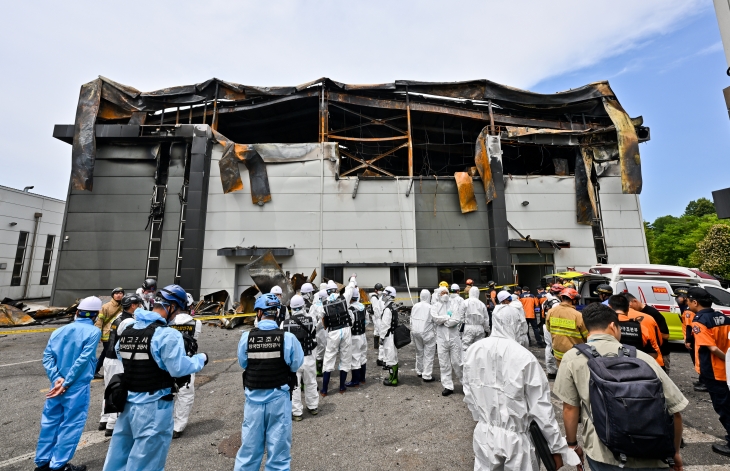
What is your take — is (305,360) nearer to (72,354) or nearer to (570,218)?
(72,354)

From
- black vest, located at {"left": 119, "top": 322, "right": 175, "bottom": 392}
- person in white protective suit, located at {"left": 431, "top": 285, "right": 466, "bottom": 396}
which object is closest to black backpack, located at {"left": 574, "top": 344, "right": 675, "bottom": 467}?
black vest, located at {"left": 119, "top": 322, "right": 175, "bottom": 392}

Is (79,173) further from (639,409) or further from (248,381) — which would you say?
(639,409)

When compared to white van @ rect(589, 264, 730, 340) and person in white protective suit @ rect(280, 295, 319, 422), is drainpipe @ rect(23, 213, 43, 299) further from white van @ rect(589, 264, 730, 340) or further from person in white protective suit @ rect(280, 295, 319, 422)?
white van @ rect(589, 264, 730, 340)

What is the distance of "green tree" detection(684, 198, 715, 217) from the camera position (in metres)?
44.7

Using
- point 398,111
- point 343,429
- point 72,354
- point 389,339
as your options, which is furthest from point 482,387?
point 398,111

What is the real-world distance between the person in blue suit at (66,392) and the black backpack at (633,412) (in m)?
5.09

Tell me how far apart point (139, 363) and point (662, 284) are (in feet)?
41.8

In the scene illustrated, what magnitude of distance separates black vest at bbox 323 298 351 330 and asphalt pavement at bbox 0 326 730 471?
4.32ft

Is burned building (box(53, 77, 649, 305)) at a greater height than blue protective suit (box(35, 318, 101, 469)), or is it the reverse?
burned building (box(53, 77, 649, 305))

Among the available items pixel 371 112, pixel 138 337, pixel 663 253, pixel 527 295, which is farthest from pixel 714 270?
pixel 138 337

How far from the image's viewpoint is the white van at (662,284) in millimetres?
8891

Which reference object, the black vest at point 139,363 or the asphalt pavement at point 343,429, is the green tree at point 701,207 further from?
the black vest at point 139,363

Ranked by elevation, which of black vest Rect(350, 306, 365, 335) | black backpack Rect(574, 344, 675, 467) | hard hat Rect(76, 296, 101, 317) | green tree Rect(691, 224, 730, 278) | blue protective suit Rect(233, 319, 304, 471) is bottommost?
blue protective suit Rect(233, 319, 304, 471)

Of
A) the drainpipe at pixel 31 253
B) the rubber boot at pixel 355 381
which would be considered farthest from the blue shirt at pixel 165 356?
the drainpipe at pixel 31 253
